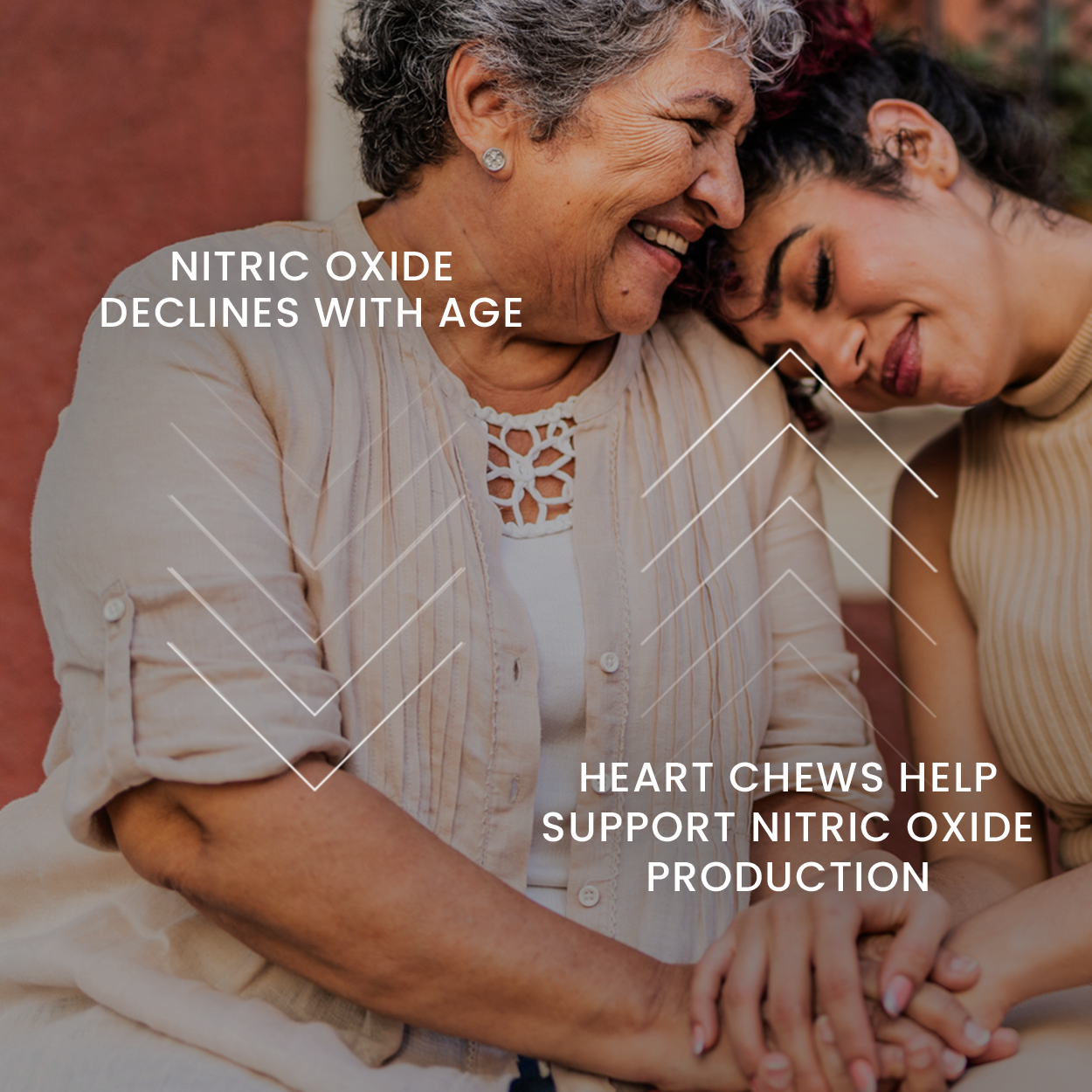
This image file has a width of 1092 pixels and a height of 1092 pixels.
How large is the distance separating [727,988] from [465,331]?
3.39 ft

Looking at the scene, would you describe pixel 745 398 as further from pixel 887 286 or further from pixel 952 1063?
pixel 952 1063

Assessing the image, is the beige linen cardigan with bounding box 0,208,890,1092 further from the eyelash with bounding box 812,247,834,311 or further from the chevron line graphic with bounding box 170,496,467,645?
the eyelash with bounding box 812,247,834,311

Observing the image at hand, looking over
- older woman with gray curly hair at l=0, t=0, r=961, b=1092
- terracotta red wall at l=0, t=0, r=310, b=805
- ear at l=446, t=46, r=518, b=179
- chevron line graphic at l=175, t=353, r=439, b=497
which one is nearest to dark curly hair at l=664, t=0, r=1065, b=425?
older woman with gray curly hair at l=0, t=0, r=961, b=1092

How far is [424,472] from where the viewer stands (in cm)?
185

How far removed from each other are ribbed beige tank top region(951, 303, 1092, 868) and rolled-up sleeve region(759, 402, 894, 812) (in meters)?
0.28

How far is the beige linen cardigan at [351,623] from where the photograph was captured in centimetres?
154

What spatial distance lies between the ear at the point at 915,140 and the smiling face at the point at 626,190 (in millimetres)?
323

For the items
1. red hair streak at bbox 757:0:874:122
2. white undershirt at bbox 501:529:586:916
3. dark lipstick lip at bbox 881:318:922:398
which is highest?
red hair streak at bbox 757:0:874:122

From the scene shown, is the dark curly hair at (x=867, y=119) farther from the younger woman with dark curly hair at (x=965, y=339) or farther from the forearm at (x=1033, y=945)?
the forearm at (x=1033, y=945)

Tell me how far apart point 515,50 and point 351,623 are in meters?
0.85

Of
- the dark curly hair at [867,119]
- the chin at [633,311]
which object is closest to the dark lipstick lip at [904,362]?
the dark curly hair at [867,119]

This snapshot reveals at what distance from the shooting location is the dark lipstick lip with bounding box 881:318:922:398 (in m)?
2.14

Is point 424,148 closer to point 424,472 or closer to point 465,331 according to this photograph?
point 465,331
